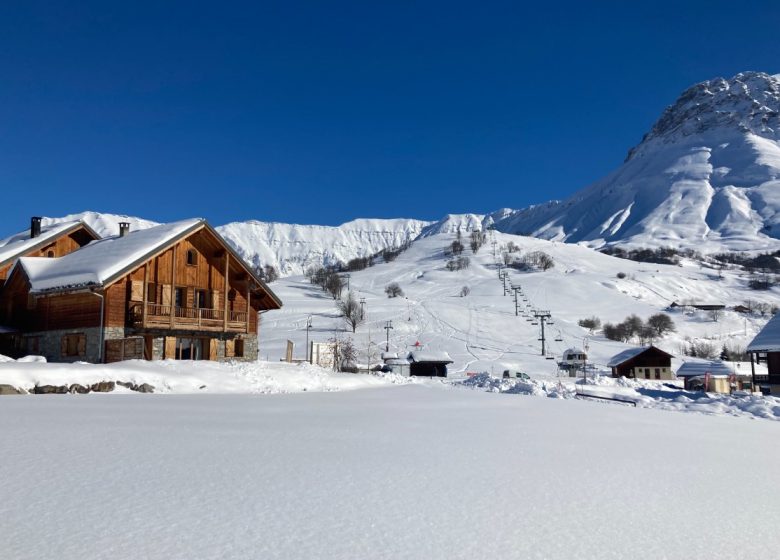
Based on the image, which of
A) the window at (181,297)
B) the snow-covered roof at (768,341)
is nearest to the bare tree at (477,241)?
the snow-covered roof at (768,341)

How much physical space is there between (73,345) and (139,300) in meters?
3.59

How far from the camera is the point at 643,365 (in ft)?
232

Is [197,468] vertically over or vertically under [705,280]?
under

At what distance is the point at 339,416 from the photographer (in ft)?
38.0

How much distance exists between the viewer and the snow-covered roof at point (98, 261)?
27359 mm

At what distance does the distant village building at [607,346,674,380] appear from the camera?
7025 centimetres

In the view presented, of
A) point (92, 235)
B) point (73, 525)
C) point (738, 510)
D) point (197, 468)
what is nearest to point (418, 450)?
A: point (197, 468)

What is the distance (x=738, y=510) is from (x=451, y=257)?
168m

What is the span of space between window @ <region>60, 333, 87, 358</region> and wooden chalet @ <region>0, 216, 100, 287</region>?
6485mm

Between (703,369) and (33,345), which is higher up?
(33,345)

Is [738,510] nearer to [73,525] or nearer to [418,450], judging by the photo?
[418,450]

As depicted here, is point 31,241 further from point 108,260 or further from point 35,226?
point 108,260

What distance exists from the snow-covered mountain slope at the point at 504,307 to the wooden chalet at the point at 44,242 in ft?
116

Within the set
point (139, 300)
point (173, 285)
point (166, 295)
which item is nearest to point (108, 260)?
point (139, 300)
